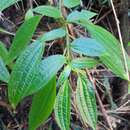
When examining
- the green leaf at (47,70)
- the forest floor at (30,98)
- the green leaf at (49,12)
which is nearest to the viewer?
the green leaf at (47,70)

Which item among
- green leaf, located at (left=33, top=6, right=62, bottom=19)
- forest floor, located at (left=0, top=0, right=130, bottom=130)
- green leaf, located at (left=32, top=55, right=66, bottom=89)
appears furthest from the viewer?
forest floor, located at (left=0, top=0, right=130, bottom=130)

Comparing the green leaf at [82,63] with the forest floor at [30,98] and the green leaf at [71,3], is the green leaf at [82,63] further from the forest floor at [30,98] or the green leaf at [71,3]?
the forest floor at [30,98]

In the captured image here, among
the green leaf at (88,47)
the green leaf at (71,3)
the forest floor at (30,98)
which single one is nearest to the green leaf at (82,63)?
the green leaf at (88,47)

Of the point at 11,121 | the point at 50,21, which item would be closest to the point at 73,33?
the point at 50,21

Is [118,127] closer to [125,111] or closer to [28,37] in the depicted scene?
[125,111]

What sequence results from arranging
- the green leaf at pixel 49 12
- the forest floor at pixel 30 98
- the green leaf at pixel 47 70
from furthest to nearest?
the forest floor at pixel 30 98 < the green leaf at pixel 49 12 < the green leaf at pixel 47 70

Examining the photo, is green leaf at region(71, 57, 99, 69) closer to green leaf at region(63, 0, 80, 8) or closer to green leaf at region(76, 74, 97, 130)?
green leaf at region(76, 74, 97, 130)

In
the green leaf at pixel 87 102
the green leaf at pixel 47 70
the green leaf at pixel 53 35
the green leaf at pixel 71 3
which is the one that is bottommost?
the green leaf at pixel 87 102

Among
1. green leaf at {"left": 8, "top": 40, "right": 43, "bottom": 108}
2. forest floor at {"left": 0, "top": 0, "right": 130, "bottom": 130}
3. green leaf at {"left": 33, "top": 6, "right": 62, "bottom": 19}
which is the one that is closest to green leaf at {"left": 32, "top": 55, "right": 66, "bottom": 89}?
green leaf at {"left": 8, "top": 40, "right": 43, "bottom": 108}
